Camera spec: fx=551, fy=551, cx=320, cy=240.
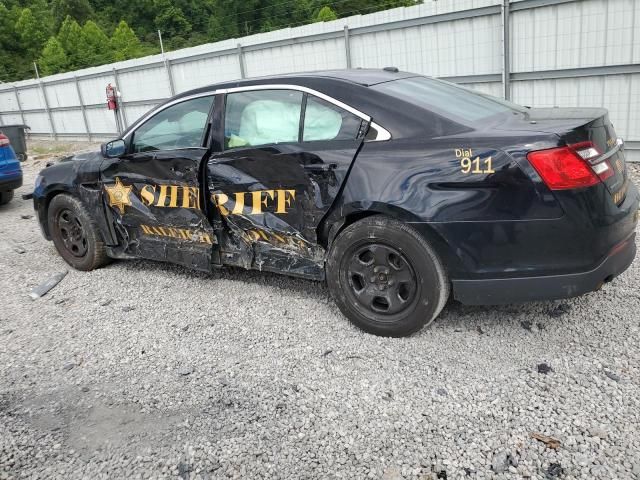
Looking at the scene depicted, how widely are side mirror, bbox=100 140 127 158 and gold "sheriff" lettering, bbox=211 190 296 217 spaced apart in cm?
107

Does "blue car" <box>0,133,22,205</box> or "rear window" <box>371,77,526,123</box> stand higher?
"rear window" <box>371,77,526,123</box>

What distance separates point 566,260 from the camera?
9.67ft

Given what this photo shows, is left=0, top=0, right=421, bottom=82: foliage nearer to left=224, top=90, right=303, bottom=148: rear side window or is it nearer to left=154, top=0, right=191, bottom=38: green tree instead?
left=154, top=0, right=191, bottom=38: green tree

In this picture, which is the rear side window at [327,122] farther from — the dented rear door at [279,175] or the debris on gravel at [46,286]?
the debris on gravel at [46,286]

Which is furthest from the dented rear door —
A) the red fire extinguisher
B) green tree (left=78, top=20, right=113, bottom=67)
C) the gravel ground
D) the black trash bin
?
green tree (left=78, top=20, right=113, bottom=67)

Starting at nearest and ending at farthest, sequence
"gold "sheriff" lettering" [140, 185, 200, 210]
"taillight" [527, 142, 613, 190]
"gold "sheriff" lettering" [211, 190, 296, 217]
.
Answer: "taillight" [527, 142, 613, 190], "gold "sheriff" lettering" [211, 190, 296, 217], "gold "sheriff" lettering" [140, 185, 200, 210]

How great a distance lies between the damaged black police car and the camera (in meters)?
2.94

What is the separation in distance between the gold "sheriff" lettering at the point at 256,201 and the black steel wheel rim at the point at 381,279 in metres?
0.60

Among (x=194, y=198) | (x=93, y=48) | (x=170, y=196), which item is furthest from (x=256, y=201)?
(x=93, y=48)

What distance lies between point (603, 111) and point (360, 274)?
1797 mm

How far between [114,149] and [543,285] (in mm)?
3493

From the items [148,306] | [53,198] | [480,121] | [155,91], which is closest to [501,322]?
[480,121]

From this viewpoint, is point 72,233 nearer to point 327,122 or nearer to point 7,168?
Answer: point 327,122

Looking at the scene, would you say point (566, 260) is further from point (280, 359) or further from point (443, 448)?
point (280, 359)
